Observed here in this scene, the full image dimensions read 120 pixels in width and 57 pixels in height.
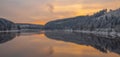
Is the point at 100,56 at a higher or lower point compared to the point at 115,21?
lower

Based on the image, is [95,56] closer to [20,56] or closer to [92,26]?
[20,56]

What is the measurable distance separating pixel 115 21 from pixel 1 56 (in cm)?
11156

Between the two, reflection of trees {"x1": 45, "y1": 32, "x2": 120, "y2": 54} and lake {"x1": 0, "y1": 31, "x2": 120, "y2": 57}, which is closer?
lake {"x1": 0, "y1": 31, "x2": 120, "y2": 57}

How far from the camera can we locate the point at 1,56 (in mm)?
40250

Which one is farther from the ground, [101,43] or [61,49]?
[101,43]

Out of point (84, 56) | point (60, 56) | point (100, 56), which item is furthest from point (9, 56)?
point (100, 56)

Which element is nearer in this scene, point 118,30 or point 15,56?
point 15,56

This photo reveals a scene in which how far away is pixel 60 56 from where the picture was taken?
40.3 m

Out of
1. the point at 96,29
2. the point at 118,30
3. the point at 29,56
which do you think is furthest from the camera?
the point at 96,29

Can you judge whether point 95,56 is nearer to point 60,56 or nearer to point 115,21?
point 60,56

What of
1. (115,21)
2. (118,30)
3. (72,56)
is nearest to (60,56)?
(72,56)

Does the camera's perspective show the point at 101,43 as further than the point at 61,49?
Yes

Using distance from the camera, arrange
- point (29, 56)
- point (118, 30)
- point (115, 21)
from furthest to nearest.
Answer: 1. point (115, 21)
2. point (118, 30)
3. point (29, 56)

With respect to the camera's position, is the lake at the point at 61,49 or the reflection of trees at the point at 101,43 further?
the reflection of trees at the point at 101,43
